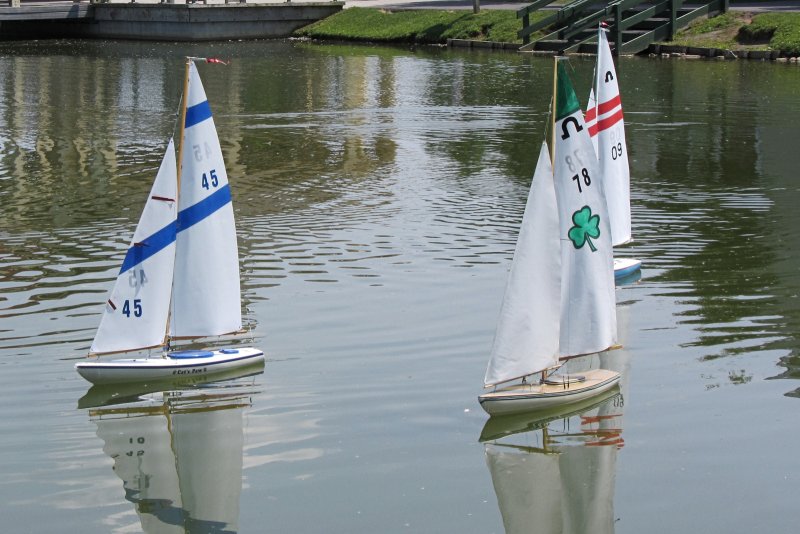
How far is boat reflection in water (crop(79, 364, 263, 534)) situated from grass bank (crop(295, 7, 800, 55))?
142 feet

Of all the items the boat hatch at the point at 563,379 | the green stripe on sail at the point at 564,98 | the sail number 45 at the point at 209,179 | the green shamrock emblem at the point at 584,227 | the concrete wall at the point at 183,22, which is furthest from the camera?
the concrete wall at the point at 183,22

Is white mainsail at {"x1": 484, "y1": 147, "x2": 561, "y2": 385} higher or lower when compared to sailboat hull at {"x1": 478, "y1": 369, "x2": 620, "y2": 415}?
higher

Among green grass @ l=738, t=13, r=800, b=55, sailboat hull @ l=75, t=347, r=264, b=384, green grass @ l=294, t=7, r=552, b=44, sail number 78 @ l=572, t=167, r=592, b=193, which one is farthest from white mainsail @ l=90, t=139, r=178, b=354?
green grass @ l=294, t=7, r=552, b=44

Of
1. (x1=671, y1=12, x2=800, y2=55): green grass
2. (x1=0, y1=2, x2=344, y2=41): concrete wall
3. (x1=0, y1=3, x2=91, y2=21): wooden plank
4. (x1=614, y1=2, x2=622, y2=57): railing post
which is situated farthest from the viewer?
(x1=0, y1=2, x2=344, y2=41): concrete wall

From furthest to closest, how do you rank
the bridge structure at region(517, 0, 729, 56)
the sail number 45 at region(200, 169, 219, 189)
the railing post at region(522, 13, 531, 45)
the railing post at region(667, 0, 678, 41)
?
the railing post at region(522, 13, 531, 45), the railing post at region(667, 0, 678, 41), the bridge structure at region(517, 0, 729, 56), the sail number 45 at region(200, 169, 219, 189)

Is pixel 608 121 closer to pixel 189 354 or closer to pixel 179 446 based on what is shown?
pixel 189 354

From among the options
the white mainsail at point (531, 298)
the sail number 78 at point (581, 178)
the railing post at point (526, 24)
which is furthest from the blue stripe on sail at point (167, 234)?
the railing post at point (526, 24)

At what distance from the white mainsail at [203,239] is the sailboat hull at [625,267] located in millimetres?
7572

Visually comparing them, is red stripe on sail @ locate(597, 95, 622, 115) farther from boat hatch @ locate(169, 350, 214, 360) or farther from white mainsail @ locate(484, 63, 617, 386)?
boat hatch @ locate(169, 350, 214, 360)

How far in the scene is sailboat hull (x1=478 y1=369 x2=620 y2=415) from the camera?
56.4 ft

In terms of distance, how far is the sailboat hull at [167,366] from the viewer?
18375 mm

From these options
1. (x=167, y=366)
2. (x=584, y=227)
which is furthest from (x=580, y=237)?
(x=167, y=366)

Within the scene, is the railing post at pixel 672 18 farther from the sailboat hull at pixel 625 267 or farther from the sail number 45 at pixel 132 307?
the sail number 45 at pixel 132 307

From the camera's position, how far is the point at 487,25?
6831 cm
